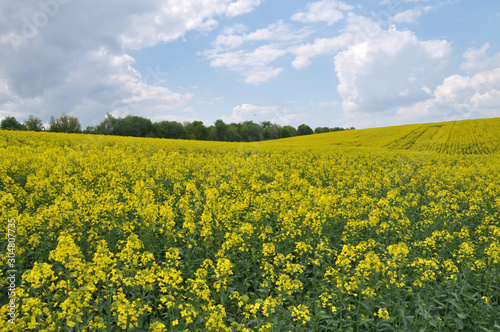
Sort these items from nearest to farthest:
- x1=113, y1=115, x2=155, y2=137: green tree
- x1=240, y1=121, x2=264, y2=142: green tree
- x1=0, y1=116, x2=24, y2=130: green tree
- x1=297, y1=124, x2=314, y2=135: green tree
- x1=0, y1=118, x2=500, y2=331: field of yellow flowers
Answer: x1=0, y1=118, x2=500, y2=331: field of yellow flowers → x1=0, y1=116, x2=24, y2=130: green tree → x1=113, y1=115, x2=155, y2=137: green tree → x1=240, y1=121, x2=264, y2=142: green tree → x1=297, y1=124, x2=314, y2=135: green tree

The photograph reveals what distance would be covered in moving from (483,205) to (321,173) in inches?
294

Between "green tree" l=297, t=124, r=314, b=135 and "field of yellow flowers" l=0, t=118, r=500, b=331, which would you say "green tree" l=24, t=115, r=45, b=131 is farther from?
"green tree" l=297, t=124, r=314, b=135

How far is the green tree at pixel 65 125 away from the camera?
73562 millimetres

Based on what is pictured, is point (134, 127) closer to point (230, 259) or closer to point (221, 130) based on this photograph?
point (221, 130)

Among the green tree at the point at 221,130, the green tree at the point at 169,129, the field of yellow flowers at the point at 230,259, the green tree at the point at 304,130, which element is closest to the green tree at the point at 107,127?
the green tree at the point at 169,129

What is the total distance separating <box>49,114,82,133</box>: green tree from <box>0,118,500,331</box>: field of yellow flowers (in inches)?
2857

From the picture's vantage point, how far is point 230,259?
6.79 meters

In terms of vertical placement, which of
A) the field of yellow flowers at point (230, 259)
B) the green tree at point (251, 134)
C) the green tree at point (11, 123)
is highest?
the green tree at point (11, 123)

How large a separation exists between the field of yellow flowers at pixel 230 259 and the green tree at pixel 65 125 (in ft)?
238

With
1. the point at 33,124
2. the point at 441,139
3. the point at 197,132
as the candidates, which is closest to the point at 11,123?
the point at 33,124

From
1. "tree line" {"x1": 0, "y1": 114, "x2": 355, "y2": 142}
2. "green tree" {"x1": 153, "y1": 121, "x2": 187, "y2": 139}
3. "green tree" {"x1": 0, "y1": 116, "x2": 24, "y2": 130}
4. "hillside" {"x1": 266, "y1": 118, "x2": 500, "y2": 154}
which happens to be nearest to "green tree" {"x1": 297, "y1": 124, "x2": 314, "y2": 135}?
"tree line" {"x1": 0, "y1": 114, "x2": 355, "y2": 142}

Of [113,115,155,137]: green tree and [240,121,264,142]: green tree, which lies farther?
[240,121,264,142]: green tree

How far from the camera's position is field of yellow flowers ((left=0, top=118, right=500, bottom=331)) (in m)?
4.51

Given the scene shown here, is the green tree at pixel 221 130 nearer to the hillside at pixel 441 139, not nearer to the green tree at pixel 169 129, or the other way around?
the green tree at pixel 169 129
